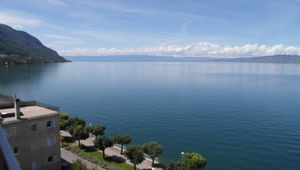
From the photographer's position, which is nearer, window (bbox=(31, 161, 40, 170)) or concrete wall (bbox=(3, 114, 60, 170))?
concrete wall (bbox=(3, 114, 60, 170))

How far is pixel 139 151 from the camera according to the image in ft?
112

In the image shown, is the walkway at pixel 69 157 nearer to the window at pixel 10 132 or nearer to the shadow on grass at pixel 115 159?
the shadow on grass at pixel 115 159

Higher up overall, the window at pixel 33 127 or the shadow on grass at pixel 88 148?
the window at pixel 33 127

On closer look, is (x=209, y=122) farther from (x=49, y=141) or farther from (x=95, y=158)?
(x=49, y=141)

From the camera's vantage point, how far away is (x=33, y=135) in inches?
1123

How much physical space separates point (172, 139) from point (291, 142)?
2746cm

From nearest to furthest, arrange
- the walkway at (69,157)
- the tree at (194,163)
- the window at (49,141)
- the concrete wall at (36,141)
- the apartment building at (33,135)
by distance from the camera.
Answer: the apartment building at (33,135), the concrete wall at (36,141), the window at (49,141), the tree at (194,163), the walkway at (69,157)

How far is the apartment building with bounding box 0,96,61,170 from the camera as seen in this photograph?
26594mm

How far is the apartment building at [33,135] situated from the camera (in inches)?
1047

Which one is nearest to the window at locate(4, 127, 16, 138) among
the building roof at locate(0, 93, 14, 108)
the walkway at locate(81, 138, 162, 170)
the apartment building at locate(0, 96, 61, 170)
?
the apartment building at locate(0, 96, 61, 170)

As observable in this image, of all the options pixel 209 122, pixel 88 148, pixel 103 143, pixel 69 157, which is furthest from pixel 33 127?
pixel 209 122

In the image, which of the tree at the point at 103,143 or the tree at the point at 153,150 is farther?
the tree at the point at 103,143

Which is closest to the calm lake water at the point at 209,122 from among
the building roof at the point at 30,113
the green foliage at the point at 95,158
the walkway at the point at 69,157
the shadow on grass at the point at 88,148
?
the shadow on grass at the point at 88,148

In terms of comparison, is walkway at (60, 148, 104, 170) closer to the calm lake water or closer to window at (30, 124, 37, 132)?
window at (30, 124, 37, 132)
